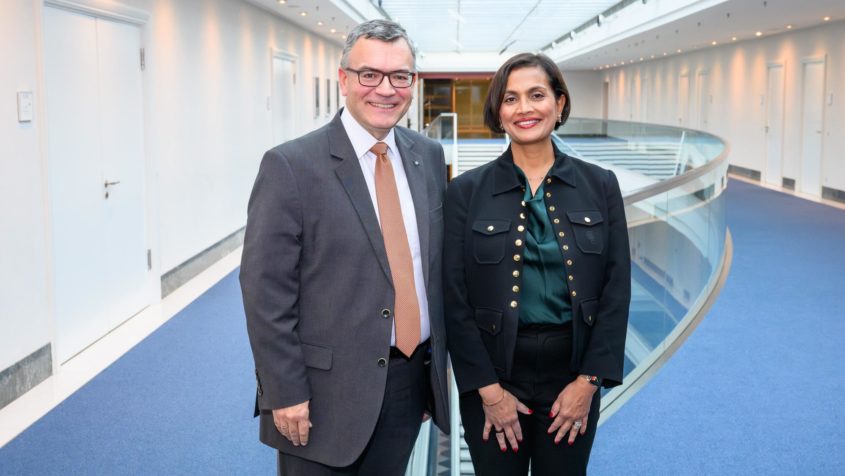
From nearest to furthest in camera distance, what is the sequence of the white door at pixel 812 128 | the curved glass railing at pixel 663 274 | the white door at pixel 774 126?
the curved glass railing at pixel 663 274
the white door at pixel 812 128
the white door at pixel 774 126

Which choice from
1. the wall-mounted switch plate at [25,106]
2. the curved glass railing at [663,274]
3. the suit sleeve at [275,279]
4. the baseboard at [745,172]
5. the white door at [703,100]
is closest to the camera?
the suit sleeve at [275,279]

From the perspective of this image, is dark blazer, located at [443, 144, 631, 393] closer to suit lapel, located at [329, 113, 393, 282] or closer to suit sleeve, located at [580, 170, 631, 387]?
suit sleeve, located at [580, 170, 631, 387]

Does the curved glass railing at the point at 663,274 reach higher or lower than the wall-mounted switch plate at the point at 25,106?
lower

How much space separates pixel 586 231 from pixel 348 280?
620mm

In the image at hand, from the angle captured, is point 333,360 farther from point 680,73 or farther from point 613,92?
point 613,92

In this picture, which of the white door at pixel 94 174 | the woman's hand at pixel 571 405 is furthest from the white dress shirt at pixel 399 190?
the white door at pixel 94 174

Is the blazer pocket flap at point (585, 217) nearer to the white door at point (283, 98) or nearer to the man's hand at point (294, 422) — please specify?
the man's hand at point (294, 422)

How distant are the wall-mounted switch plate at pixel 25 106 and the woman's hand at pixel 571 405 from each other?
4111 millimetres

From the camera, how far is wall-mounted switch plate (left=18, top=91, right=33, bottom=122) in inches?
201

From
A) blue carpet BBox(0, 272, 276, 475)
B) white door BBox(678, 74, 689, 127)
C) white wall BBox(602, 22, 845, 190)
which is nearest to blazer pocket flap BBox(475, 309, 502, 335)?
blue carpet BBox(0, 272, 276, 475)

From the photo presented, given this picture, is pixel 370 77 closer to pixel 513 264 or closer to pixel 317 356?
pixel 513 264

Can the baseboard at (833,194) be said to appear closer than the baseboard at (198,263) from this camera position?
No

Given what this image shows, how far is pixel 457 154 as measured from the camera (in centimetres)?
2316

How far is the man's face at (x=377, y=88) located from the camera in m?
2.12
